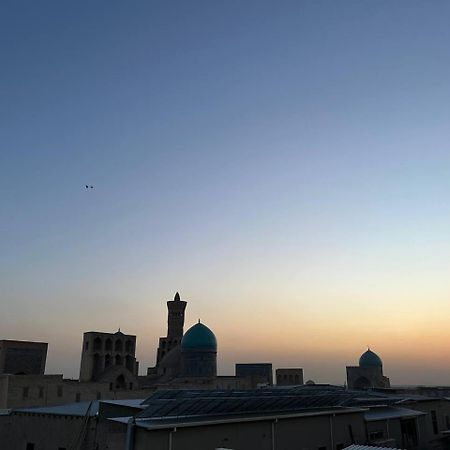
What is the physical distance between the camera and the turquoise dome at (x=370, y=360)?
80625mm

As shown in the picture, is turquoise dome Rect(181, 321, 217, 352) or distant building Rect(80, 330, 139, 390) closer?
distant building Rect(80, 330, 139, 390)

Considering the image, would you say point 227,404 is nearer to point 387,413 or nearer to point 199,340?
point 387,413

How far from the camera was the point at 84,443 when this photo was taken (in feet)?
83.1

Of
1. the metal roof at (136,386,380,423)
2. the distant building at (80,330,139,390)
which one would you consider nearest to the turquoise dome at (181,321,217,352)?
the distant building at (80,330,139,390)

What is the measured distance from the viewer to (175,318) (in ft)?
274

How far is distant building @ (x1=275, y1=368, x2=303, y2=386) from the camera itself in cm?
8762

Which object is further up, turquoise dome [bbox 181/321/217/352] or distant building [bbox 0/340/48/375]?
turquoise dome [bbox 181/321/217/352]

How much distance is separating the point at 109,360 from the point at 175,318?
55.1 feet

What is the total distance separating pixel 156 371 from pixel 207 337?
1657 cm

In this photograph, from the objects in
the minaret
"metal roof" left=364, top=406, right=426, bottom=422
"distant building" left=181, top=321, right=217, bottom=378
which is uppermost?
the minaret

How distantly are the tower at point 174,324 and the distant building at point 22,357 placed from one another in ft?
84.4

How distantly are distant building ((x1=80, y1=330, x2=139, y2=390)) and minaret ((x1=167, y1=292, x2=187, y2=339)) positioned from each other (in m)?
11.8

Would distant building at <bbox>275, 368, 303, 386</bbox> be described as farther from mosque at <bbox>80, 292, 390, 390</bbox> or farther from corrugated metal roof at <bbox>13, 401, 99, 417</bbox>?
corrugated metal roof at <bbox>13, 401, 99, 417</bbox>

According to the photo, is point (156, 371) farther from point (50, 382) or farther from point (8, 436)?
point (8, 436)
